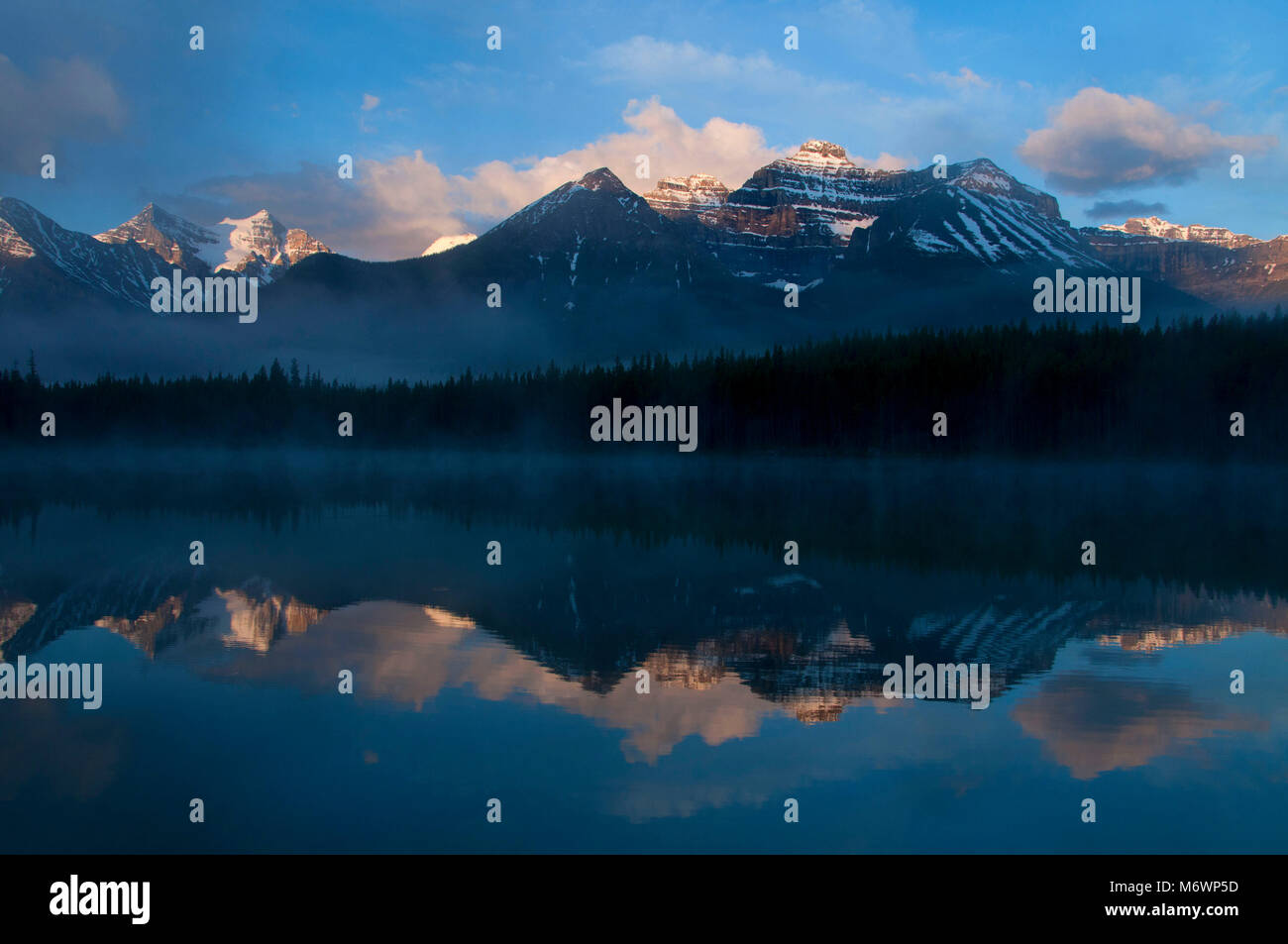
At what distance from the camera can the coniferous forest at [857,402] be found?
8188 cm

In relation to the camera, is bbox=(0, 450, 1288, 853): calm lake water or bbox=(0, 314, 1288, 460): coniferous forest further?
bbox=(0, 314, 1288, 460): coniferous forest

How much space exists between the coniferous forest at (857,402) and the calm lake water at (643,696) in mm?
61870

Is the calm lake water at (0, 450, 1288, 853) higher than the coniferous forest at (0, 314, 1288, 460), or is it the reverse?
the coniferous forest at (0, 314, 1288, 460)

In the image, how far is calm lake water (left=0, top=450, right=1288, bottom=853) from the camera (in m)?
8.02

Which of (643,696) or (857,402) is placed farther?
(857,402)

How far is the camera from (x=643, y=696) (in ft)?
37.3

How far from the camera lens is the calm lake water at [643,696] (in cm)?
802

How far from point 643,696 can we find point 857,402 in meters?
88.3

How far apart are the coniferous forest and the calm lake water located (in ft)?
203

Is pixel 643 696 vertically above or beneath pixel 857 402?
beneath

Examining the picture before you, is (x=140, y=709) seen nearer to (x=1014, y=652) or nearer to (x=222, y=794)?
(x=222, y=794)

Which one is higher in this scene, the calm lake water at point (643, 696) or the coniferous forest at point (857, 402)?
the coniferous forest at point (857, 402)

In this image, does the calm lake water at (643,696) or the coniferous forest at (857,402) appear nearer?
the calm lake water at (643,696)

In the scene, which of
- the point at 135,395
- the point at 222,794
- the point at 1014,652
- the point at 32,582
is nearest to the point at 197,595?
the point at 32,582
